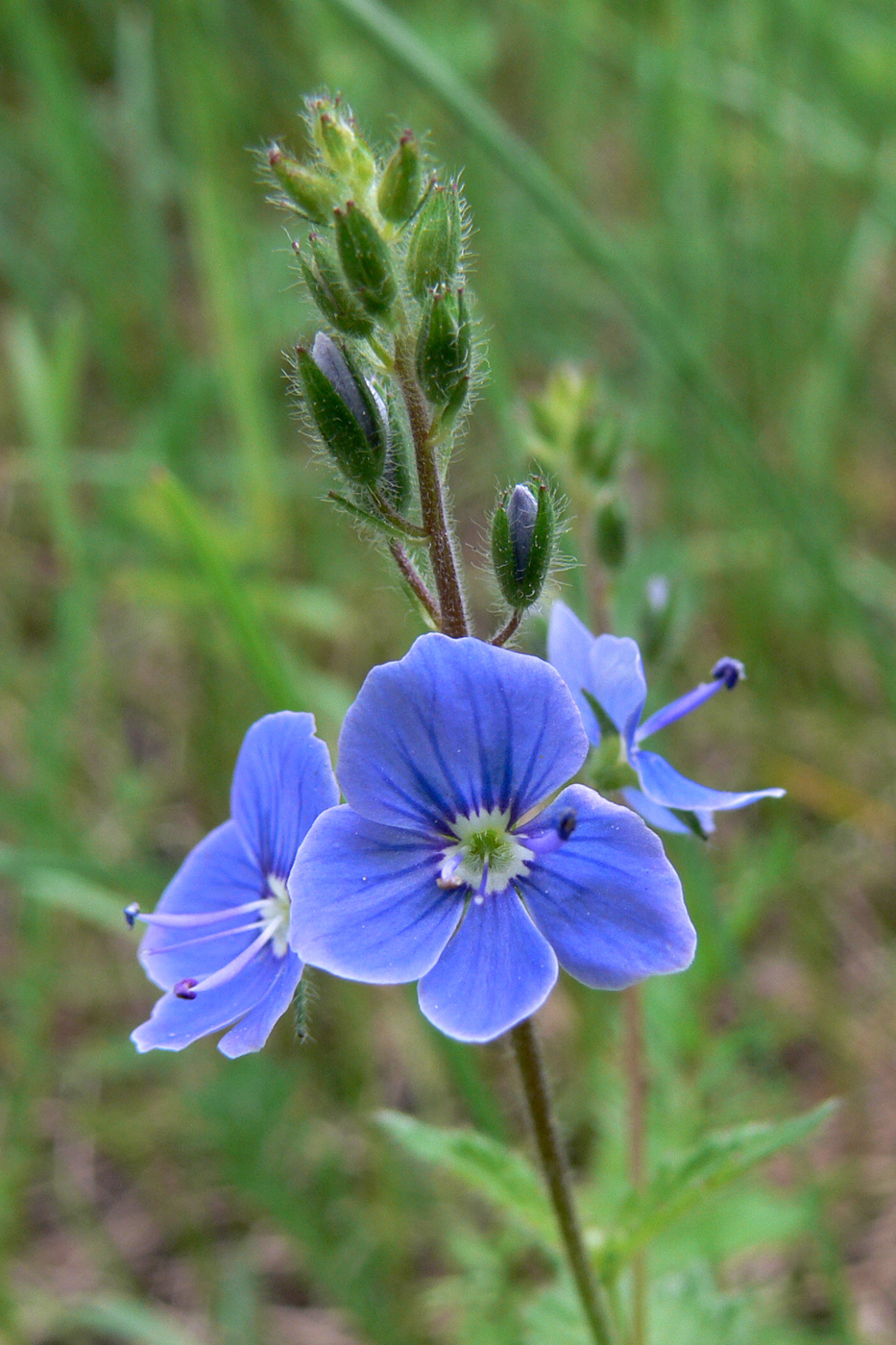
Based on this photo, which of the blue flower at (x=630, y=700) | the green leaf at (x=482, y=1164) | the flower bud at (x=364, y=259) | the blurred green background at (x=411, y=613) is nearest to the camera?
the flower bud at (x=364, y=259)

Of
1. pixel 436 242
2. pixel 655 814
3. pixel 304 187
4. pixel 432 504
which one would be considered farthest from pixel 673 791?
pixel 304 187

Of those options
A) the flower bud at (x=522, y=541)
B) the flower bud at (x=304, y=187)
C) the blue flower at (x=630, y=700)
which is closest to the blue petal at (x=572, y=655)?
the blue flower at (x=630, y=700)

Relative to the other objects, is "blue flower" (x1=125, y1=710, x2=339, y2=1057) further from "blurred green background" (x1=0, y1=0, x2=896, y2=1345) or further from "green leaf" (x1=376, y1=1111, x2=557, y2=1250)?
"blurred green background" (x1=0, y1=0, x2=896, y2=1345)

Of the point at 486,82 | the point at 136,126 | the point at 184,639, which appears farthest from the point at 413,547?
the point at 486,82

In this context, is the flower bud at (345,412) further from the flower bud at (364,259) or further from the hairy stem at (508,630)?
the hairy stem at (508,630)

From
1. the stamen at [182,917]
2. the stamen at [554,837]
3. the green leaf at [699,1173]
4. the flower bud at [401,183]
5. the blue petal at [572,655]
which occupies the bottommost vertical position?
the green leaf at [699,1173]

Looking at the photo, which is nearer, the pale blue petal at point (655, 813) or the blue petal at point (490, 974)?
the blue petal at point (490, 974)

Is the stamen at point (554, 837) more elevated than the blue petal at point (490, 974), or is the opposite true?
the stamen at point (554, 837)
